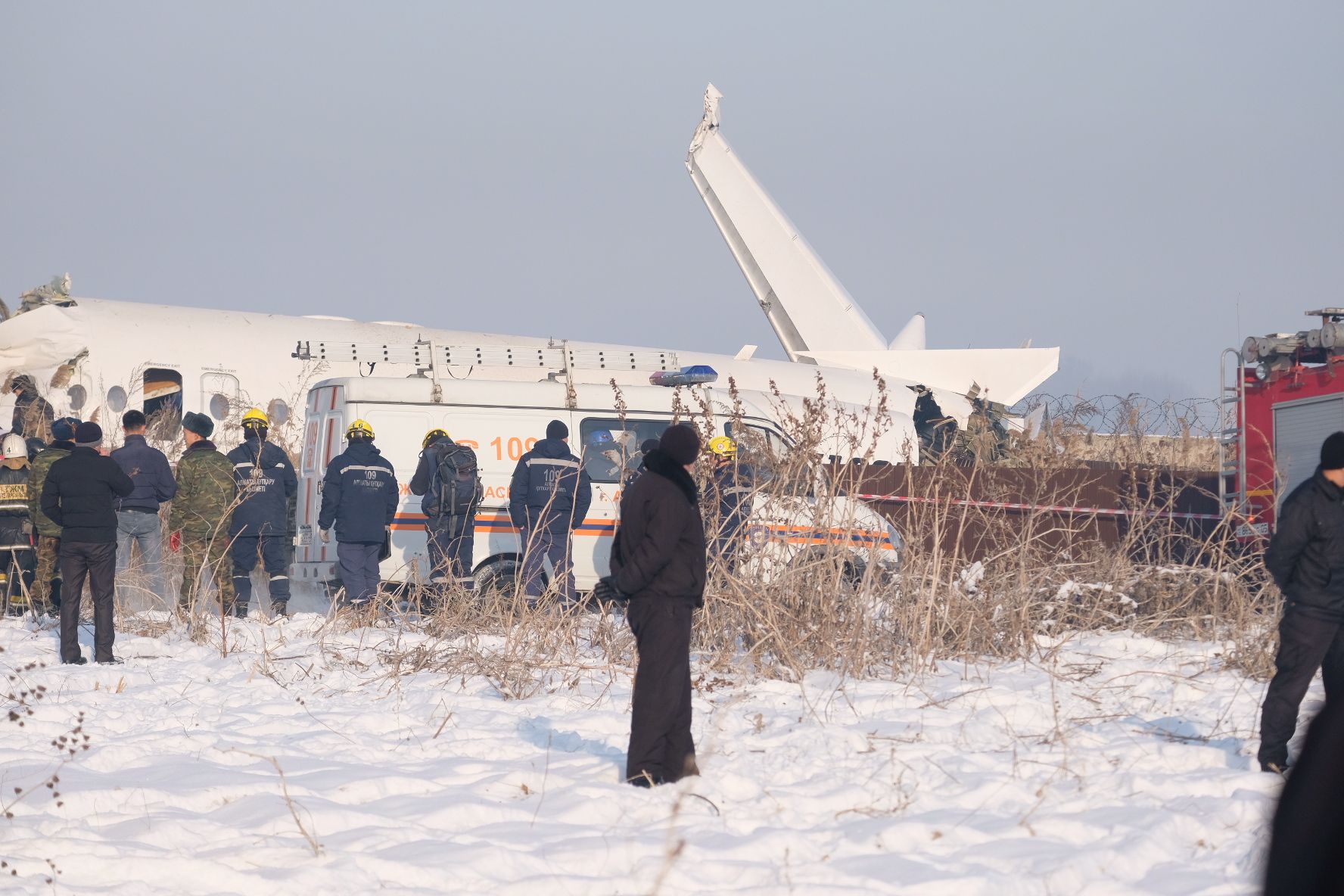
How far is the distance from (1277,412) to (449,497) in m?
8.84

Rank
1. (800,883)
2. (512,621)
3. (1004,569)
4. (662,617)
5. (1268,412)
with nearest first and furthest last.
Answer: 1. (800,883)
2. (662,617)
3. (512,621)
4. (1004,569)
5. (1268,412)

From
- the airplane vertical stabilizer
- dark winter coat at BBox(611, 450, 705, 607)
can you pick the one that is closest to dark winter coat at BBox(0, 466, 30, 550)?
dark winter coat at BBox(611, 450, 705, 607)

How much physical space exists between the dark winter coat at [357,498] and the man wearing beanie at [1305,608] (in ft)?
24.3

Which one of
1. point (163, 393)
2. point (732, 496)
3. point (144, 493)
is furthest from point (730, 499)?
point (163, 393)

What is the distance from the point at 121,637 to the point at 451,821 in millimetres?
6180

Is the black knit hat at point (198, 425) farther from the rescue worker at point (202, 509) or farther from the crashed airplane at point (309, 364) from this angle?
the crashed airplane at point (309, 364)

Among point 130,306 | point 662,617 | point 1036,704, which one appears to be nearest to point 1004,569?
point 1036,704

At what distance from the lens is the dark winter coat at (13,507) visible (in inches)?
471

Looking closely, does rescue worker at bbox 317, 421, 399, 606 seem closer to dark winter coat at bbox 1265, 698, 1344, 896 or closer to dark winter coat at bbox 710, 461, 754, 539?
dark winter coat at bbox 710, 461, 754, 539

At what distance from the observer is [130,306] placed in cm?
1959

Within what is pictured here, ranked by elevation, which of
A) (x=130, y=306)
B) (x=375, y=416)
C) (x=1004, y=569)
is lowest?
(x=1004, y=569)

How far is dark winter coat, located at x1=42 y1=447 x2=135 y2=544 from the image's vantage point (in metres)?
9.45

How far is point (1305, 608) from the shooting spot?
638cm

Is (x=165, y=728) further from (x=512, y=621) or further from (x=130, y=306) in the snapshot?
(x=130, y=306)
